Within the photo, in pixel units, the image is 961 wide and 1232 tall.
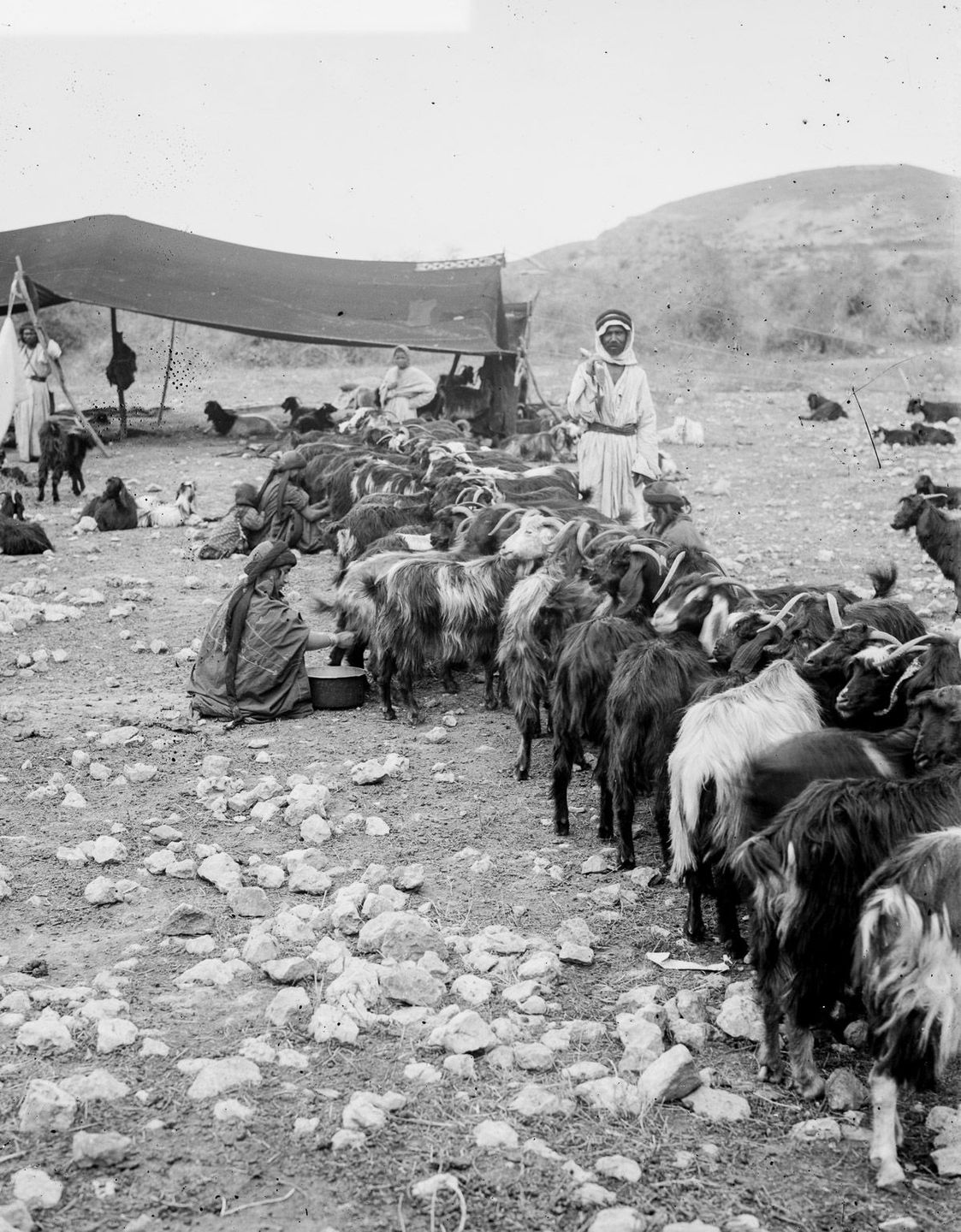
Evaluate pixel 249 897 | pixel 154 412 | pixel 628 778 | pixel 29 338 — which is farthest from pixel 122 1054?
pixel 154 412

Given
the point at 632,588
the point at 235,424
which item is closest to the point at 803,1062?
the point at 632,588

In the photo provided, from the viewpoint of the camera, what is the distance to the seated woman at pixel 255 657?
6.88 m

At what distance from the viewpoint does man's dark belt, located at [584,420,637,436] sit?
28.1ft

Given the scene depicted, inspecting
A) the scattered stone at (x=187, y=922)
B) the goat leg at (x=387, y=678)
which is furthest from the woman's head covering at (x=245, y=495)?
the scattered stone at (x=187, y=922)

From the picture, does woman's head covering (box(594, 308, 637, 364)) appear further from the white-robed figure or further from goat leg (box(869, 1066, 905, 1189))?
goat leg (box(869, 1066, 905, 1189))

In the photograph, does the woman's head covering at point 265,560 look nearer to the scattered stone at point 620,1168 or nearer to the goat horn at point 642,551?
the goat horn at point 642,551

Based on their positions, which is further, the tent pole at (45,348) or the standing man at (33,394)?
the standing man at (33,394)

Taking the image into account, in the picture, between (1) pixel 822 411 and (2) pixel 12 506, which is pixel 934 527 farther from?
(1) pixel 822 411

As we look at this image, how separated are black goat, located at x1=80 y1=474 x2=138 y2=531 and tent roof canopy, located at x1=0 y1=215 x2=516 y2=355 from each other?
6285 mm

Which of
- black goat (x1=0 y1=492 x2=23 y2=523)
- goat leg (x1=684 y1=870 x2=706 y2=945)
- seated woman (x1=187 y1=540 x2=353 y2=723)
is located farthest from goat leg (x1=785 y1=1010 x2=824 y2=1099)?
black goat (x1=0 y1=492 x2=23 y2=523)

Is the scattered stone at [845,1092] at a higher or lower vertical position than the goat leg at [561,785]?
lower

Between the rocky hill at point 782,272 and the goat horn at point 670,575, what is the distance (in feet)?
67.8

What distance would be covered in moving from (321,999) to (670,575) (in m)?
2.75

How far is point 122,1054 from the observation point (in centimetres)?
343
